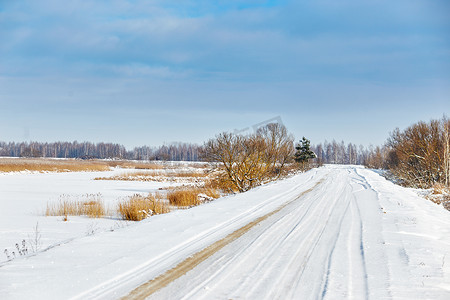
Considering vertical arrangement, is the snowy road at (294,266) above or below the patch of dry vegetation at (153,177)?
above

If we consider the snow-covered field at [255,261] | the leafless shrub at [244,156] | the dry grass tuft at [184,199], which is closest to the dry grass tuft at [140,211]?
the snow-covered field at [255,261]

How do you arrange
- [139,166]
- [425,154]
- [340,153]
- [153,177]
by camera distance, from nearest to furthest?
[425,154], [153,177], [139,166], [340,153]

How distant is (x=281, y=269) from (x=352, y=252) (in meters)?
1.68

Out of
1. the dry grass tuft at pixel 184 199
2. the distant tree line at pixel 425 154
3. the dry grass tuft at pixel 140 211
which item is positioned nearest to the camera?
the dry grass tuft at pixel 140 211

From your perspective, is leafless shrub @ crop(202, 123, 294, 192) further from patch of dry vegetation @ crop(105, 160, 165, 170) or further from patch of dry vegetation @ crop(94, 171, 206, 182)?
patch of dry vegetation @ crop(105, 160, 165, 170)

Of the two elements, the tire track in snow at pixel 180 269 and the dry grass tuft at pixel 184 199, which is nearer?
the tire track in snow at pixel 180 269

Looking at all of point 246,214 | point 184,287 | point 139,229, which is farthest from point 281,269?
point 246,214

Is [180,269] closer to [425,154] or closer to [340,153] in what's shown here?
[425,154]

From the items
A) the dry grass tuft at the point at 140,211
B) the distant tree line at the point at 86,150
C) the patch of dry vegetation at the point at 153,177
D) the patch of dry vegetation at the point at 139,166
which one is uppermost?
the distant tree line at the point at 86,150

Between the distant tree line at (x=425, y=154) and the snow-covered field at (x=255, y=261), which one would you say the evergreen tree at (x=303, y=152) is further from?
the snow-covered field at (x=255, y=261)

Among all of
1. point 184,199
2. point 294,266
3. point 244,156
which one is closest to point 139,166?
point 244,156

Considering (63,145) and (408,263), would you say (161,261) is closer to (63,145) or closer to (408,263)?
(408,263)

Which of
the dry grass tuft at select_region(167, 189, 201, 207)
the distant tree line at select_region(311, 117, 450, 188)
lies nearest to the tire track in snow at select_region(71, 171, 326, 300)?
the dry grass tuft at select_region(167, 189, 201, 207)

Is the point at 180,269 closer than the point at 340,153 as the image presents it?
Yes
